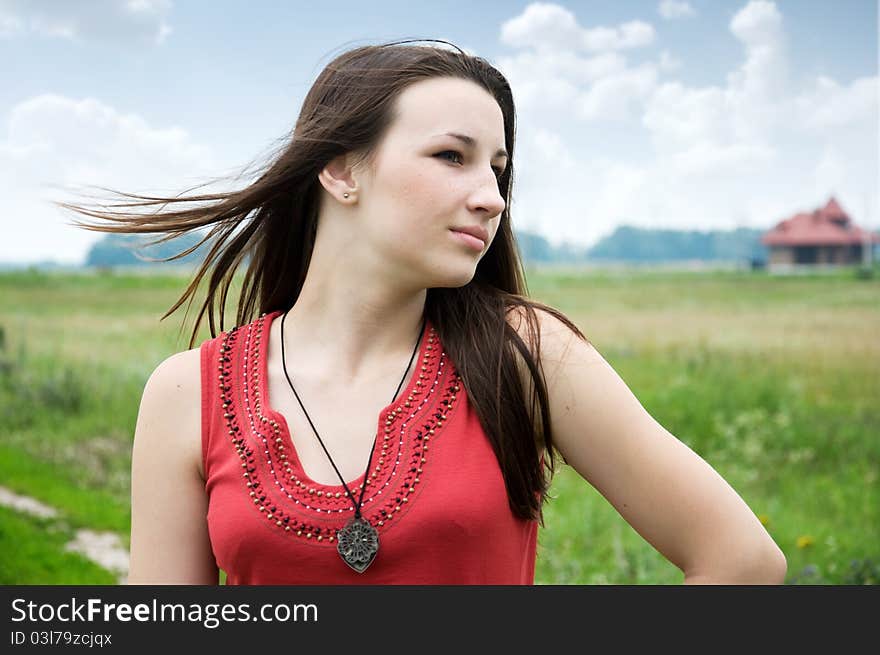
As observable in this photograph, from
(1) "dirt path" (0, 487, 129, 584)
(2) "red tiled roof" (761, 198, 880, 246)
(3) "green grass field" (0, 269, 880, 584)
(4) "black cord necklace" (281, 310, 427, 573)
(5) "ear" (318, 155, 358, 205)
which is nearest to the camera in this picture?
(4) "black cord necklace" (281, 310, 427, 573)

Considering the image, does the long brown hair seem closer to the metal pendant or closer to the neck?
the neck

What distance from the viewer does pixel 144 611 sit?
1.93m

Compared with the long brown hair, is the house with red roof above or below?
above

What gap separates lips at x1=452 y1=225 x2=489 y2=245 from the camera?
1.78m

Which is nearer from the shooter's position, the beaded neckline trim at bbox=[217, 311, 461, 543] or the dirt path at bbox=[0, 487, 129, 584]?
the beaded neckline trim at bbox=[217, 311, 461, 543]

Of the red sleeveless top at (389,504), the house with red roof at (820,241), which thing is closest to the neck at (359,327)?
the red sleeveless top at (389,504)

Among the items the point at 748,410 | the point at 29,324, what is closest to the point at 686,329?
the point at 748,410

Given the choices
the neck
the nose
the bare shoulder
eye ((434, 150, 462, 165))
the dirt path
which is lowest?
the dirt path

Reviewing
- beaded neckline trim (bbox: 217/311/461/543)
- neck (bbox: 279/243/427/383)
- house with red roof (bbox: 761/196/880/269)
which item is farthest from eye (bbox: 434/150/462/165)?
house with red roof (bbox: 761/196/880/269)

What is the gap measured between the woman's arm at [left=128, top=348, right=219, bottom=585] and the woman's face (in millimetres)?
533

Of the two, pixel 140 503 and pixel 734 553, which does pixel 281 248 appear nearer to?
pixel 140 503

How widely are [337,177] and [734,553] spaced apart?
1.09 meters

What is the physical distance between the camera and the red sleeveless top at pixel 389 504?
1.68 m

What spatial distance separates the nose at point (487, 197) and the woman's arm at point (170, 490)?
0.69 metres
